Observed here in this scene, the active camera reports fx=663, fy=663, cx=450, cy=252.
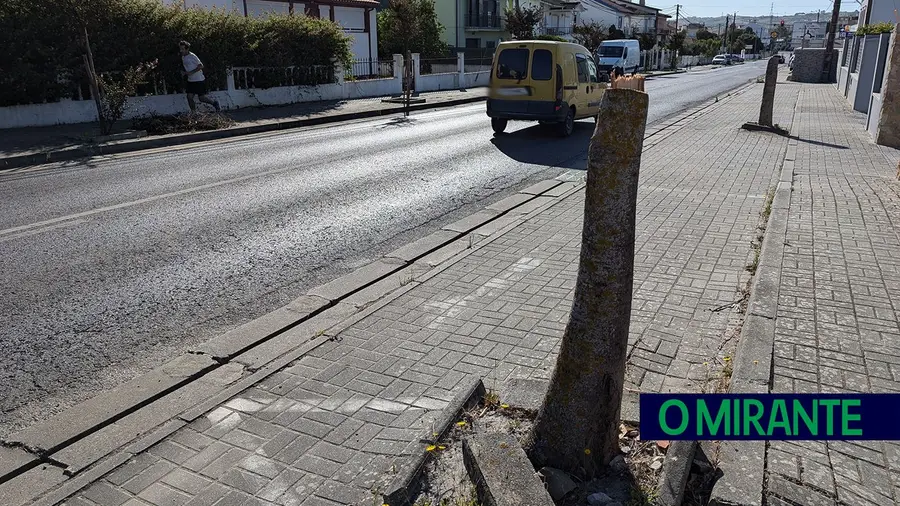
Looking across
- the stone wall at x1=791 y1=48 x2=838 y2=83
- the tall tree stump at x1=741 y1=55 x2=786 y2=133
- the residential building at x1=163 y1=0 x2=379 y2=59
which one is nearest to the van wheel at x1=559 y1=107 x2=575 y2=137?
the tall tree stump at x1=741 y1=55 x2=786 y2=133

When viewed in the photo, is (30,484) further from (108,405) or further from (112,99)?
(112,99)

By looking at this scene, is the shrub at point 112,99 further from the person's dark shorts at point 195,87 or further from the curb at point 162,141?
the person's dark shorts at point 195,87

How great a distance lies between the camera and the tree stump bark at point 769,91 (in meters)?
14.5

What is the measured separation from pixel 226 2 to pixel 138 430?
96.4 ft

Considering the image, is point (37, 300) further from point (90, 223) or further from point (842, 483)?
point (842, 483)

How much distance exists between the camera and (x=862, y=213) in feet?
24.8

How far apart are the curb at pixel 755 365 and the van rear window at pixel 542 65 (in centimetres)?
776

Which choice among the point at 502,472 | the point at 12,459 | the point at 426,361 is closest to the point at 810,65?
the point at 426,361

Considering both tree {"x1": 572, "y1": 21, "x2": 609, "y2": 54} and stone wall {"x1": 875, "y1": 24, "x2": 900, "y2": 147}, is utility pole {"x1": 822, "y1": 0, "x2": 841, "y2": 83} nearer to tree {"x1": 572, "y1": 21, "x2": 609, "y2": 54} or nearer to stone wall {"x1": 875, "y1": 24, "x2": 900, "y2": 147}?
tree {"x1": 572, "y1": 21, "x2": 609, "y2": 54}

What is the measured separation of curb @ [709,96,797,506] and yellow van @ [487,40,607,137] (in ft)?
24.8

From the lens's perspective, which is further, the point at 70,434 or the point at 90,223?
the point at 90,223

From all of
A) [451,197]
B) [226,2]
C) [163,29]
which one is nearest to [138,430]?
[451,197]

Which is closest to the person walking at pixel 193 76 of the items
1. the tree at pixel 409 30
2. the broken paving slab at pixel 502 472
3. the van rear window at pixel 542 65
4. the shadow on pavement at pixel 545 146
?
the shadow on pavement at pixel 545 146

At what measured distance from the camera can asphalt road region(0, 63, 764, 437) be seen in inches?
177
